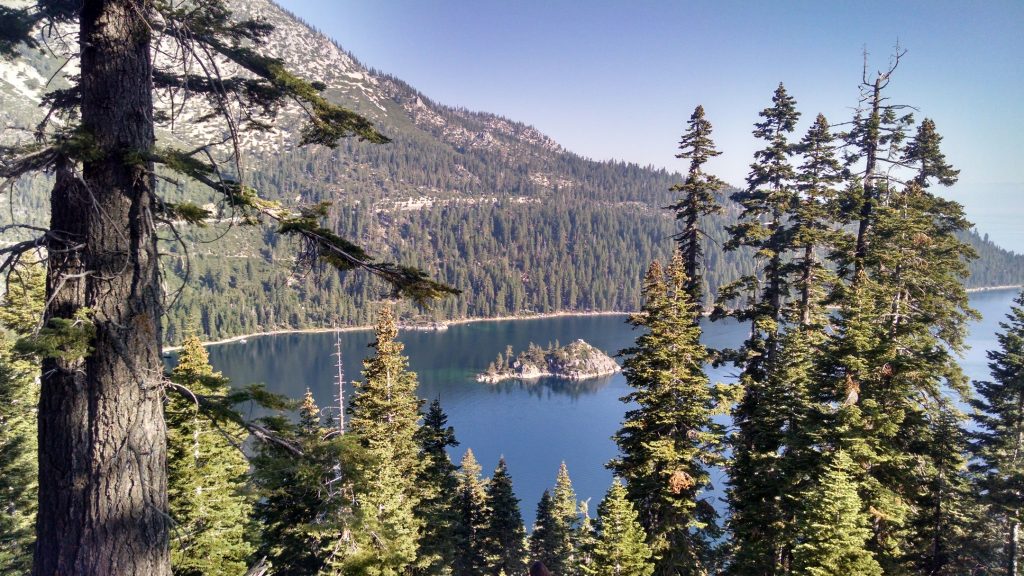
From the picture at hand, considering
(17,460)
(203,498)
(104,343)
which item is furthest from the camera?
(17,460)

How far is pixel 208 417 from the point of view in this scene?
13.5ft

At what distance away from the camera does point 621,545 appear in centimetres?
1263

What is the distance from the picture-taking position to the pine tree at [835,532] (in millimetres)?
10227

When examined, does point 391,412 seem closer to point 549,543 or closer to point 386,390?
point 386,390

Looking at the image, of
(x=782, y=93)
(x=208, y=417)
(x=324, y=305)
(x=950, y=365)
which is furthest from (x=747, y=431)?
(x=324, y=305)

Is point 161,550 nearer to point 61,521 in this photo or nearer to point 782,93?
point 61,521

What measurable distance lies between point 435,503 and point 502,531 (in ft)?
25.0

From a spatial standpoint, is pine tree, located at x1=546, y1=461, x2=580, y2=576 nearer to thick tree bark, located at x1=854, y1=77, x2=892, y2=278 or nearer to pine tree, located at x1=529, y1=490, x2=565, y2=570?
pine tree, located at x1=529, y1=490, x2=565, y2=570

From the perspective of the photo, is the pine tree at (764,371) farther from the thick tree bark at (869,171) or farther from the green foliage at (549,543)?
the green foliage at (549,543)

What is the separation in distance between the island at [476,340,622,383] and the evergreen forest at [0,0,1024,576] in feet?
261

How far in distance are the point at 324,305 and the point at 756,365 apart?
552 ft

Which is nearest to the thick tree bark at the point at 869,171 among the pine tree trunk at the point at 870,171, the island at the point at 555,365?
the pine tree trunk at the point at 870,171

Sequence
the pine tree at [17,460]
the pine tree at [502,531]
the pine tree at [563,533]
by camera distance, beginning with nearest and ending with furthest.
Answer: the pine tree at [17,460] → the pine tree at [502,531] → the pine tree at [563,533]

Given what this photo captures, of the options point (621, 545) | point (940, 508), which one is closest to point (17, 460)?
point (621, 545)
